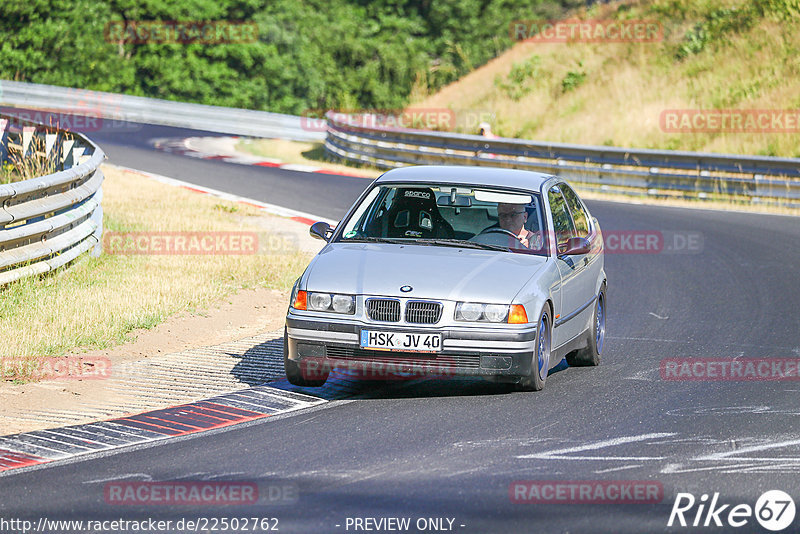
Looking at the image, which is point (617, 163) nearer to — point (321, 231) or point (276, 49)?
point (321, 231)

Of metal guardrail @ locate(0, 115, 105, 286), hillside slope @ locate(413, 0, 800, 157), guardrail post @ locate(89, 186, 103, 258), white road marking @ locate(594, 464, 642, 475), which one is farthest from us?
hillside slope @ locate(413, 0, 800, 157)

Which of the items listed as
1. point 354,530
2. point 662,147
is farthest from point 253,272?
point 662,147

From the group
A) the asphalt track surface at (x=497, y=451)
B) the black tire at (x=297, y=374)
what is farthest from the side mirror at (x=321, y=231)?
the asphalt track surface at (x=497, y=451)

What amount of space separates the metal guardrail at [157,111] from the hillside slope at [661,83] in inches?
199

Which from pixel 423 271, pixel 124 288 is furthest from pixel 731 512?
pixel 124 288

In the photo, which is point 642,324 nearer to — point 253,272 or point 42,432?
point 253,272

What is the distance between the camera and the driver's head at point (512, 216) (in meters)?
9.04

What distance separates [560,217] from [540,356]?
1594 mm

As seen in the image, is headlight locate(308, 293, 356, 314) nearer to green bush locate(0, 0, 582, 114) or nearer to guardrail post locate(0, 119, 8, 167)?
guardrail post locate(0, 119, 8, 167)

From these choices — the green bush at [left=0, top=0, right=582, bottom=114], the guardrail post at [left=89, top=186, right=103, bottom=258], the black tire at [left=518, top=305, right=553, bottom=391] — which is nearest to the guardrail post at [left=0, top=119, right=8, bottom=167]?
the guardrail post at [left=89, top=186, right=103, bottom=258]

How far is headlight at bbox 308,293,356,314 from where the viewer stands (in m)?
7.98

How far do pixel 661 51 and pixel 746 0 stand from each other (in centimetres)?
324

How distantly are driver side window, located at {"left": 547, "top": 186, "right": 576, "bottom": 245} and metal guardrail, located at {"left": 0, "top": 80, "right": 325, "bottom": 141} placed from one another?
31.5 m

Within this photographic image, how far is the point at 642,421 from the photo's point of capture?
25.1 ft
